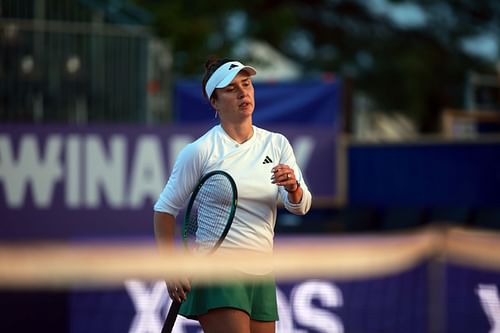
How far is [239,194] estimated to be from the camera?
197 inches

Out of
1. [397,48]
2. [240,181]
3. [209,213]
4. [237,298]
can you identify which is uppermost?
[397,48]

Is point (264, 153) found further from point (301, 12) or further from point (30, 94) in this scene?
point (301, 12)

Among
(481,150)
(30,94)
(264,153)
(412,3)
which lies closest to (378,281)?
(264,153)

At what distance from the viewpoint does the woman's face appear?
16.5 ft

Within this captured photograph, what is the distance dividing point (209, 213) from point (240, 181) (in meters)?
0.19

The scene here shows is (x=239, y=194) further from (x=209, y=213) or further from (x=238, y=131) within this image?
(x=238, y=131)

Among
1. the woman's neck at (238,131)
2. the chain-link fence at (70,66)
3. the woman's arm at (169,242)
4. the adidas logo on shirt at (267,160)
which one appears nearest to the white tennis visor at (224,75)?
the woman's neck at (238,131)

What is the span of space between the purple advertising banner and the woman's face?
21.8ft

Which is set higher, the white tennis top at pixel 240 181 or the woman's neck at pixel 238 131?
the woman's neck at pixel 238 131

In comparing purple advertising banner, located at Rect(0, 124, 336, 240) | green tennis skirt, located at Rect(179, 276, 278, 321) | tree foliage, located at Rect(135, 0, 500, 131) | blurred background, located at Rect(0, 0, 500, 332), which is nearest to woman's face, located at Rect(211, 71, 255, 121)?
green tennis skirt, located at Rect(179, 276, 278, 321)

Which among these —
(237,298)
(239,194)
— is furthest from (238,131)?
(237,298)

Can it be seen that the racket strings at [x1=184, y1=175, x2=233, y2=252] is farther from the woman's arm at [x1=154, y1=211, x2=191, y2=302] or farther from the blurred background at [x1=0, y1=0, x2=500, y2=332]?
the blurred background at [x1=0, y1=0, x2=500, y2=332]

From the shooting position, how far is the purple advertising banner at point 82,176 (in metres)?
11.6

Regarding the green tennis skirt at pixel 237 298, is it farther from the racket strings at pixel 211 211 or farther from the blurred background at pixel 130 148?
the blurred background at pixel 130 148
